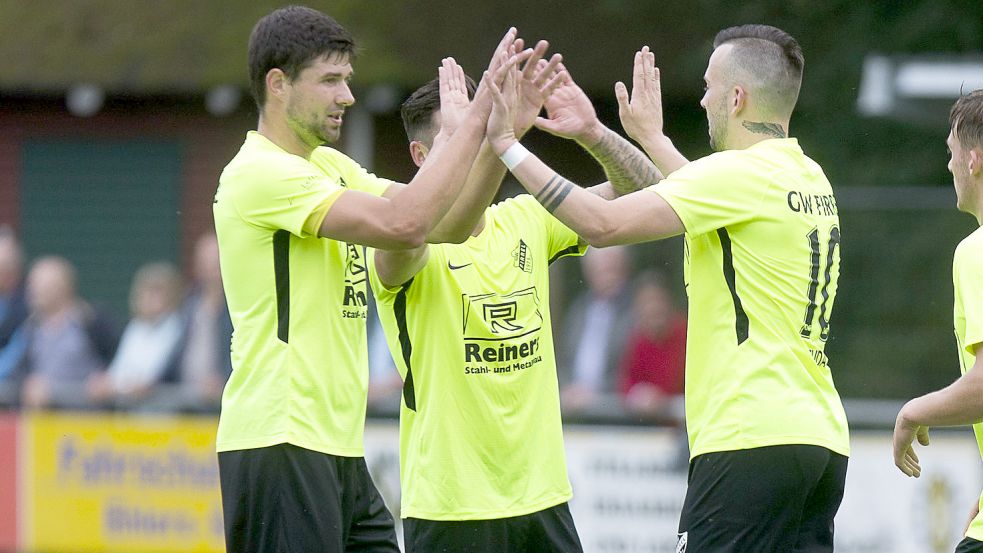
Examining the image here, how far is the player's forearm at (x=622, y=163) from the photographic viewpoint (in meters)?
5.75

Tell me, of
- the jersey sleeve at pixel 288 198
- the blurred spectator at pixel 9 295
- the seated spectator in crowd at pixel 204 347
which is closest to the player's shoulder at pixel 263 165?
the jersey sleeve at pixel 288 198

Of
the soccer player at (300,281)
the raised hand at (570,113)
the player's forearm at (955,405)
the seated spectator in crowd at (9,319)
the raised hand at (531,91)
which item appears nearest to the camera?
the player's forearm at (955,405)

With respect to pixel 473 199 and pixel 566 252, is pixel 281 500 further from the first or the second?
pixel 566 252

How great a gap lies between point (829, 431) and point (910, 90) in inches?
243

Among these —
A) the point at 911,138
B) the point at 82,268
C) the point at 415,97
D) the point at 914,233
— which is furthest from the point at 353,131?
the point at 415,97

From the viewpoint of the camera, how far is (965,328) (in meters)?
5.05

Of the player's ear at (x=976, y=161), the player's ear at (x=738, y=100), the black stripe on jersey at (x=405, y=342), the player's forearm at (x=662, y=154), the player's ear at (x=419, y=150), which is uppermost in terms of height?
the player's ear at (x=738, y=100)

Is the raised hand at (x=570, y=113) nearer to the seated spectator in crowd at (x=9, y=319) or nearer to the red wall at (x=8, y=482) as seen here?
the red wall at (x=8, y=482)

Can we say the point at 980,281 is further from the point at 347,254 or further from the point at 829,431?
the point at 347,254

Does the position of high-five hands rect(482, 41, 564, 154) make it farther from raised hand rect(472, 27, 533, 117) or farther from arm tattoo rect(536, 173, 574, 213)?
arm tattoo rect(536, 173, 574, 213)

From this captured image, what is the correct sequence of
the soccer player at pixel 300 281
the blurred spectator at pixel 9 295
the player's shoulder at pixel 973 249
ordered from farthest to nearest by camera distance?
the blurred spectator at pixel 9 295 < the soccer player at pixel 300 281 < the player's shoulder at pixel 973 249

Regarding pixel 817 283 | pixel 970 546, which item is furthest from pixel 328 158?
pixel 970 546

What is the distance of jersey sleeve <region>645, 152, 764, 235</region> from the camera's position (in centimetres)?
505

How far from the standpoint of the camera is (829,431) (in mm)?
5105
